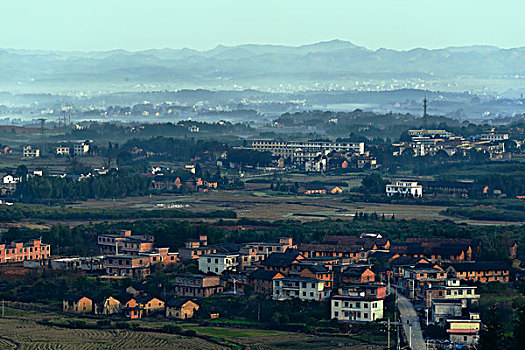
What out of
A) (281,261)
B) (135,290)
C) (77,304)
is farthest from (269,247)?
(77,304)

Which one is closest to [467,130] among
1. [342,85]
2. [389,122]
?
[389,122]

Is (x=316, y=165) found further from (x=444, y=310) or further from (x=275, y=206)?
(x=444, y=310)

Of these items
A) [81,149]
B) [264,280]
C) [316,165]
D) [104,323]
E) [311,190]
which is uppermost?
[264,280]

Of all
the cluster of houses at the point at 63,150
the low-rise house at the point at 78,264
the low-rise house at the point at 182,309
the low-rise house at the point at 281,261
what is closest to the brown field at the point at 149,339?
the low-rise house at the point at 182,309

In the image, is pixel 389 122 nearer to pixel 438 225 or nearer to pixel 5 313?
pixel 438 225

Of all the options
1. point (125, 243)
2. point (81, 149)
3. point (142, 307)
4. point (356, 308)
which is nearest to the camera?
point (356, 308)

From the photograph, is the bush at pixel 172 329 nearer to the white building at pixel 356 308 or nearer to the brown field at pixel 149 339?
the brown field at pixel 149 339

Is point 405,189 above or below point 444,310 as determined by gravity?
below
